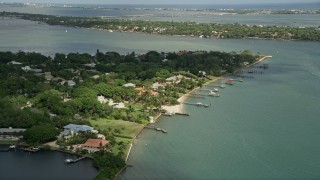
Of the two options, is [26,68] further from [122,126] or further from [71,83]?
[122,126]

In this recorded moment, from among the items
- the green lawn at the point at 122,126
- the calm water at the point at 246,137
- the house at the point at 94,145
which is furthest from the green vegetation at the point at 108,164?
the green lawn at the point at 122,126

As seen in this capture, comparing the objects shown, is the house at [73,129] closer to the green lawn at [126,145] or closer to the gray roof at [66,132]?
the gray roof at [66,132]

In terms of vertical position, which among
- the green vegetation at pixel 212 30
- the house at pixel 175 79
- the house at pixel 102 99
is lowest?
the house at pixel 102 99

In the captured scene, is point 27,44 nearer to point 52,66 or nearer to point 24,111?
point 52,66

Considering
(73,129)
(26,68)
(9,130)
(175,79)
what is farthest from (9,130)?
(26,68)

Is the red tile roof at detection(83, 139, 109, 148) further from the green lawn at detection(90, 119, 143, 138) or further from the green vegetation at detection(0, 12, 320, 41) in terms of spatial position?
the green vegetation at detection(0, 12, 320, 41)

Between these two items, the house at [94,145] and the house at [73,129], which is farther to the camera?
the house at [73,129]

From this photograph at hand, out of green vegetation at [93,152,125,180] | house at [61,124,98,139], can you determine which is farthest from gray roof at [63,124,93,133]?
green vegetation at [93,152,125,180]

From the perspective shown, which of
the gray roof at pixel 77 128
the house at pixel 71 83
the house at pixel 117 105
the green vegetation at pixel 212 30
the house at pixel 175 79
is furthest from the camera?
the green vegetation at pixel 212 30
